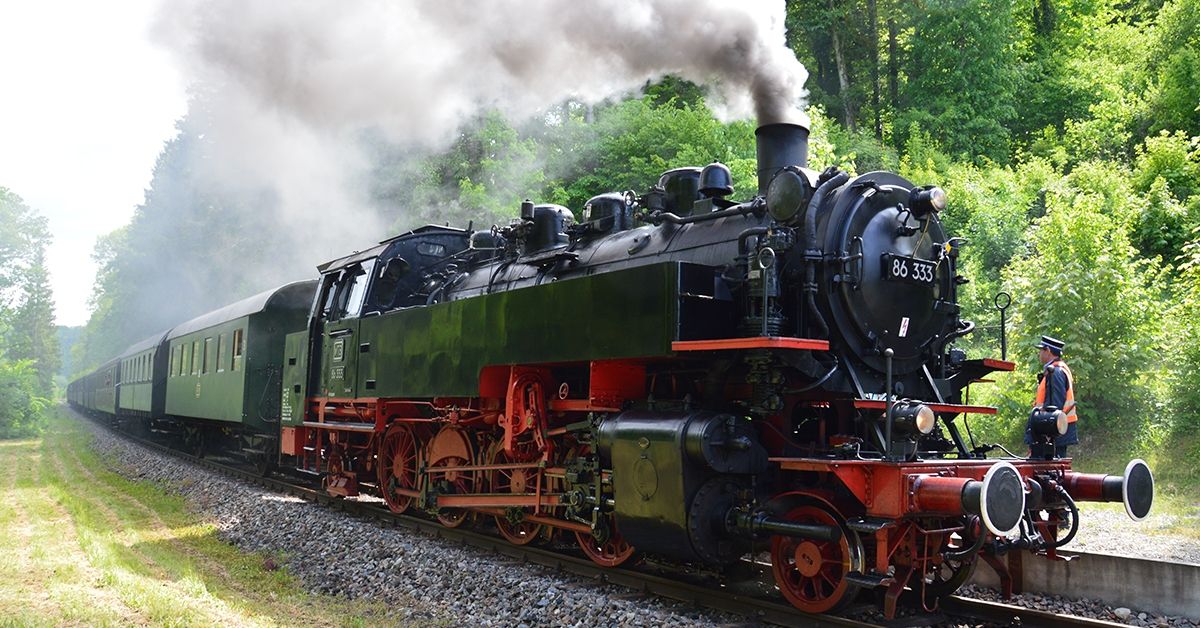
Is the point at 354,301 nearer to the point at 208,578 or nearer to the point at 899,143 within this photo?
the point at 208,578

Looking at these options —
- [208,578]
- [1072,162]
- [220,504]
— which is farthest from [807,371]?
[1072,162]

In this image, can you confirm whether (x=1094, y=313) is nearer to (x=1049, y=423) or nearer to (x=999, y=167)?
(x=1049, y=423)

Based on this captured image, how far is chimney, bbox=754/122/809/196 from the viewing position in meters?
6.27

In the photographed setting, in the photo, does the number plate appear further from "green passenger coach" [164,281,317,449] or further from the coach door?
"green passenger coach" [164,281,317,449]

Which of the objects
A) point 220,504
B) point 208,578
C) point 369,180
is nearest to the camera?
point 208,578

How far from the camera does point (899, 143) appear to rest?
27219 millimetres

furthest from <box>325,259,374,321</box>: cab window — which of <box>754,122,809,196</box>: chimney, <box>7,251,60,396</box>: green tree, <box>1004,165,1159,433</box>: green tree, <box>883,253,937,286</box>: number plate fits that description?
<box>7,251,60,396</box>: green tree

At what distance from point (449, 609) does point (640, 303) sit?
7.92ft

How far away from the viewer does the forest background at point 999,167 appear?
12336 mm

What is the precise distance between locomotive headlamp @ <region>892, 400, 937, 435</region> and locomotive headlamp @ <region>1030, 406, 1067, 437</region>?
3.69 feet

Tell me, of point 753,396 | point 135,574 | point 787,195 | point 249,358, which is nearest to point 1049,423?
point 753,396

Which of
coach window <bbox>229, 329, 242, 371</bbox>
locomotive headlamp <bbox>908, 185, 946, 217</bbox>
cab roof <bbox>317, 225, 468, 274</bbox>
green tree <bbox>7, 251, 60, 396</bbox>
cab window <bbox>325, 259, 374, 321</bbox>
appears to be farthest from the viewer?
green tree <bbox>7, 251, 60, 396</bbox>

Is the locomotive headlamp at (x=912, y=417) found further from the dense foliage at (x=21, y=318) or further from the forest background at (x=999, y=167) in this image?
the dense foliage at (x=21, y=318)

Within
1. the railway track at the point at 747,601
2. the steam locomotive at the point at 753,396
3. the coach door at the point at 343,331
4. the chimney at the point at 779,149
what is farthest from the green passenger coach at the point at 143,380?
the chimney at the point at 779,149
